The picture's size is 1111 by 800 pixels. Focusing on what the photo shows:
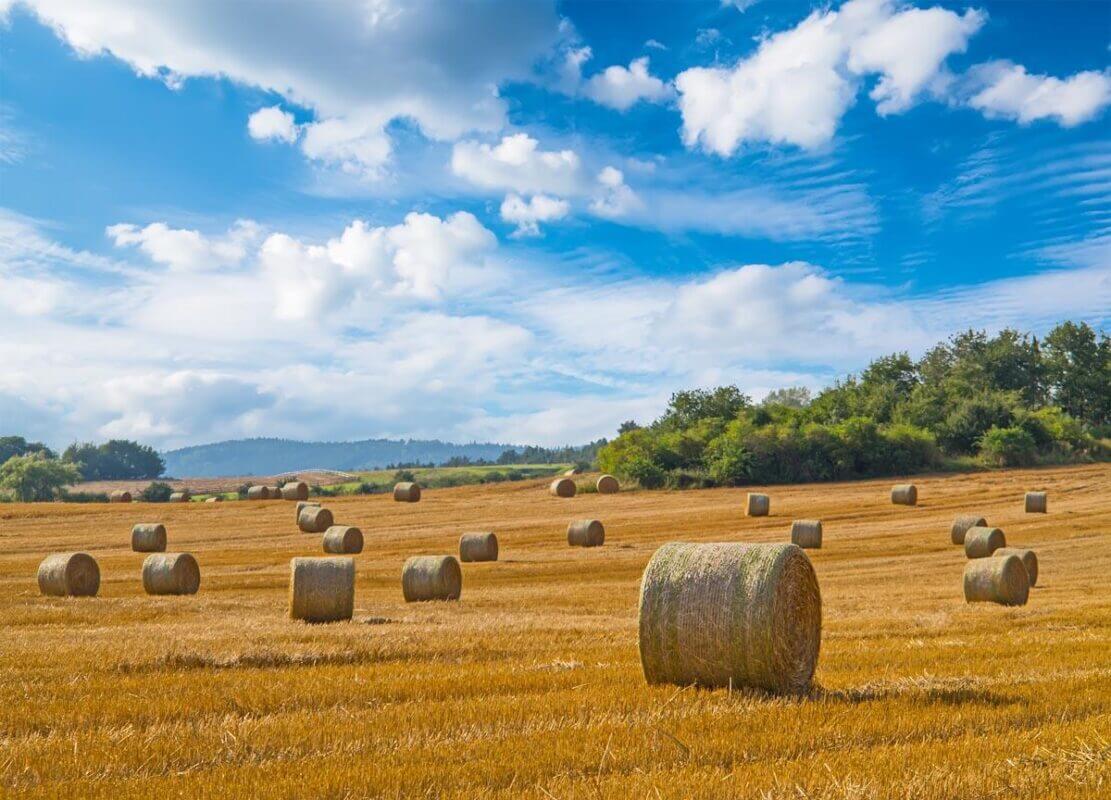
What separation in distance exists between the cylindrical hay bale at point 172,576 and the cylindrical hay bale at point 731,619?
1438cm

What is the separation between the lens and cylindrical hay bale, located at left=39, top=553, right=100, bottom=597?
774 inches

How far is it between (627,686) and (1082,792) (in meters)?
3.83

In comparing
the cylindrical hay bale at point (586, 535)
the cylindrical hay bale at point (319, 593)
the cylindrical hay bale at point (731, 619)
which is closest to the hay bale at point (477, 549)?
the cylindrical hay bale at point (586, 535)

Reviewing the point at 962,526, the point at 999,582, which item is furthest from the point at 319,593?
the point at 962,526

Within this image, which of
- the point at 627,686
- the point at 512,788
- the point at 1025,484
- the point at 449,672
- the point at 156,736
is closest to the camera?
the point at 512,788

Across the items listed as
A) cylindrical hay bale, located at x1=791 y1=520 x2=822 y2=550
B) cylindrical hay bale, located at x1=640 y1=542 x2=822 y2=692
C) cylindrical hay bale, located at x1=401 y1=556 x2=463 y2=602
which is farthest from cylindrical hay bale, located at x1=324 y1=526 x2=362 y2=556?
cylindrical hay bale, located at x1=640 y1=542 x2=822 y2=692

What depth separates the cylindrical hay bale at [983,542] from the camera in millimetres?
26156

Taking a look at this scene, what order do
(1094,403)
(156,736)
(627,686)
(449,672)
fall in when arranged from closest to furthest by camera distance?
(156,736) < (627,686) < (449,672) < (1094,403)

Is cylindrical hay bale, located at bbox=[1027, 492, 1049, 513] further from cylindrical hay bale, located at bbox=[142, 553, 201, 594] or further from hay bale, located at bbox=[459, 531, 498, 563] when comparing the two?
cylindrical hay bale, located at bbox=[142, 553, 201, 594]

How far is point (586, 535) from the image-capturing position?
3297 cm

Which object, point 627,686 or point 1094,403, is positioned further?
point 1094,403

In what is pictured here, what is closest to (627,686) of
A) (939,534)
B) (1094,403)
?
(939,534)

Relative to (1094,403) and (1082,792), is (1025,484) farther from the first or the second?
(1082,792)

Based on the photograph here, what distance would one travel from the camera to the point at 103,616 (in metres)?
15.1
